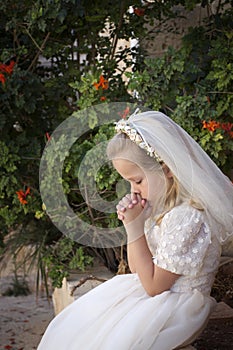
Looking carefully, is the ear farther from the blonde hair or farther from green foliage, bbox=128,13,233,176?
green foliage, bbox=128,13,233,176

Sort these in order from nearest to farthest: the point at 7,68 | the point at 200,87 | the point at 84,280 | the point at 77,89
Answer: the point at 200,87 → the point at 84,280 → the point at 7,68 → the point at 77,89

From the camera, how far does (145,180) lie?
2.59 m

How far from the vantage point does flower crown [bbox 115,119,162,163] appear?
2578 millimetres

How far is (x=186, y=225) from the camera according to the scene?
2502 millimetres

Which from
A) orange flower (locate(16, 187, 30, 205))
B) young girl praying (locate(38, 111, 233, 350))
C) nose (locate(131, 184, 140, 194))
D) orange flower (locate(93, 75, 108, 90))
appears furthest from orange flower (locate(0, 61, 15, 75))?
nose (locate(131, 184, 140, 194))

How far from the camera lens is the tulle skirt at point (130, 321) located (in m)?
2.48

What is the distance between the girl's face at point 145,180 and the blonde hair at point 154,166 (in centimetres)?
2

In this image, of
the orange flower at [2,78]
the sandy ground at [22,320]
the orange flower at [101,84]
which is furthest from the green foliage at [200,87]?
the sandy ground at [22,320]

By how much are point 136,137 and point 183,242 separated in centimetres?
43

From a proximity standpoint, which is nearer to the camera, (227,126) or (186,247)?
(186,247)

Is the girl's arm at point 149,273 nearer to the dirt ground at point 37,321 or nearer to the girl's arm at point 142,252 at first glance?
the girl's arm at point 142,252

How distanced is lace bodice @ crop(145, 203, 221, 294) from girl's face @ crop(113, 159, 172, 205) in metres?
0.09

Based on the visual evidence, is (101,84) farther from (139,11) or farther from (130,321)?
(130,321)

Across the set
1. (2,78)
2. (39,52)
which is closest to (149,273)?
(2,78)
